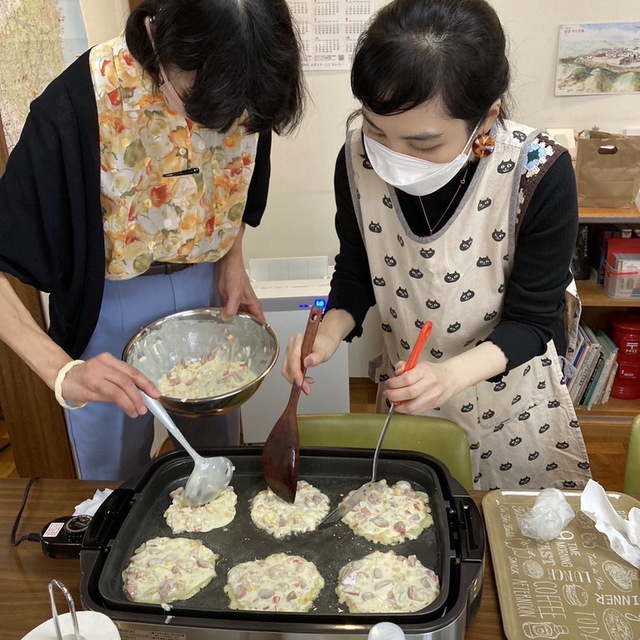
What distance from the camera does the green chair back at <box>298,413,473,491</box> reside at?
4.81ft

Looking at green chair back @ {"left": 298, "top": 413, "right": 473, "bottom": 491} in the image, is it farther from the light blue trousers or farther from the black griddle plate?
the light blue trousers

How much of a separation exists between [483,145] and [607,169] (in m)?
1.65

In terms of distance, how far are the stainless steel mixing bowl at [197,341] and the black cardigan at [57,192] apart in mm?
208

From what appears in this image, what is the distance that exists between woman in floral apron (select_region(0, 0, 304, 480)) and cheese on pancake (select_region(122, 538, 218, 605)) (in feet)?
0.81

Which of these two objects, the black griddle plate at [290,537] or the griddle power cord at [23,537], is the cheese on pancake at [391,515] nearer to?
the black griddle plate at [290,537]

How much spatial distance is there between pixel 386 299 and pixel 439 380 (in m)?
0.42

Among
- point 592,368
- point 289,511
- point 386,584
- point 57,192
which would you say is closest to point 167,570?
point 289,511

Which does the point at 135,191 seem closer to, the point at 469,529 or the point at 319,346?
the point at 319,346

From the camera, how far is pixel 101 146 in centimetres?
132

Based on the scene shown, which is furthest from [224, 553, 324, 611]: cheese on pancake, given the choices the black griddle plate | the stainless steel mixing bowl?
the stainless steel mixing bowl

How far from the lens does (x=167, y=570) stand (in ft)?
3.56

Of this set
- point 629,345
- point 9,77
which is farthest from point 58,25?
point 629,345

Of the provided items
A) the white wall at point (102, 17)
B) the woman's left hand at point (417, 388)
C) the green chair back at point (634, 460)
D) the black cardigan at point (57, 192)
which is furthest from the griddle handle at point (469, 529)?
the white wall at point (102, 17)

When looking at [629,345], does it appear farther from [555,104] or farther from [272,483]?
[272,483]
